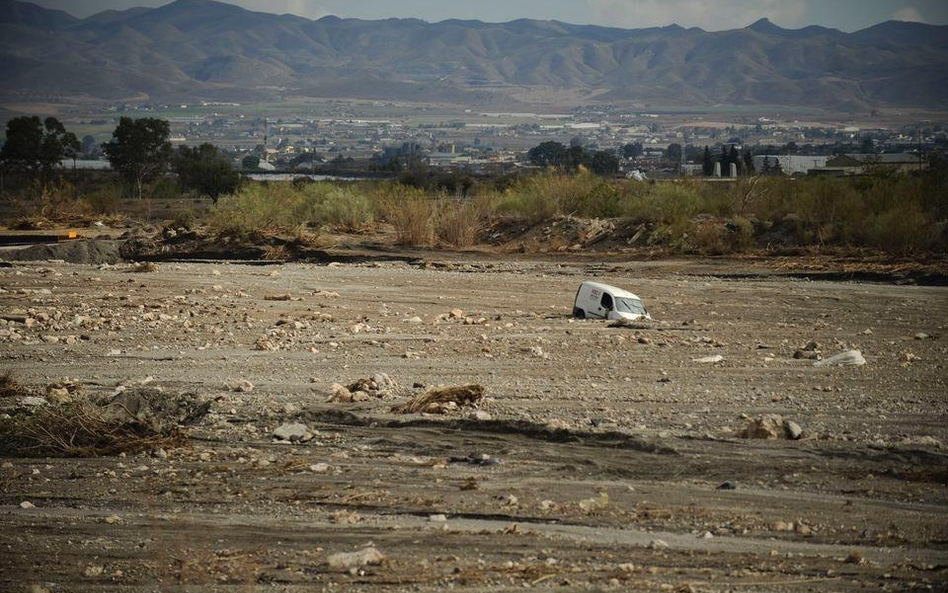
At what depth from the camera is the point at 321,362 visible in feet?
52.7

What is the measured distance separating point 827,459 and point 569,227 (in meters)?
27.7

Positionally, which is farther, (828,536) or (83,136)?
(83,136)

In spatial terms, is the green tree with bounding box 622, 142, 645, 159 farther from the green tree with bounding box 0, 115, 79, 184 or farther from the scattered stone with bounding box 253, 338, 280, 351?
the scattered stone with bounding box 253, 338, 280, 351

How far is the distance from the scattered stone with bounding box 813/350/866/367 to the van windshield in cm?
503

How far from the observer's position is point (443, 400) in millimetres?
12844

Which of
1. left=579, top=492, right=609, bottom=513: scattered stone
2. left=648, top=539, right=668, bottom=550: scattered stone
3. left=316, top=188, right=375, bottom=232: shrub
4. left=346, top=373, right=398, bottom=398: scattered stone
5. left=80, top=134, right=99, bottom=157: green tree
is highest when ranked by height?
left=648, top=539, right=668, bottom=550: scattered stone

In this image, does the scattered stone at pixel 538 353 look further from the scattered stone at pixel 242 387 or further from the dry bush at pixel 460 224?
the dry bush at pixel 460 224

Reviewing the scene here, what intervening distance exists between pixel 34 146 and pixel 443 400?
69.9 m

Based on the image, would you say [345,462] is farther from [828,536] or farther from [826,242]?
[826,242]

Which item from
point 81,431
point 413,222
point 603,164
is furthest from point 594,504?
point 603,164

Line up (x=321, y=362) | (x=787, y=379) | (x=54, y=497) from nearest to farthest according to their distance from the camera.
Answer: (x=54, y=497), (x=787, y=379), (x=321, y=362)

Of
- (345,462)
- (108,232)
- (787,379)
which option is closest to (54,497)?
(345,462)

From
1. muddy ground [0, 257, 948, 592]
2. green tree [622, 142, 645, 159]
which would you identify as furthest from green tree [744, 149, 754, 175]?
green tree [622, 142, 645, 159]

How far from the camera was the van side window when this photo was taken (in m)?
20.6
